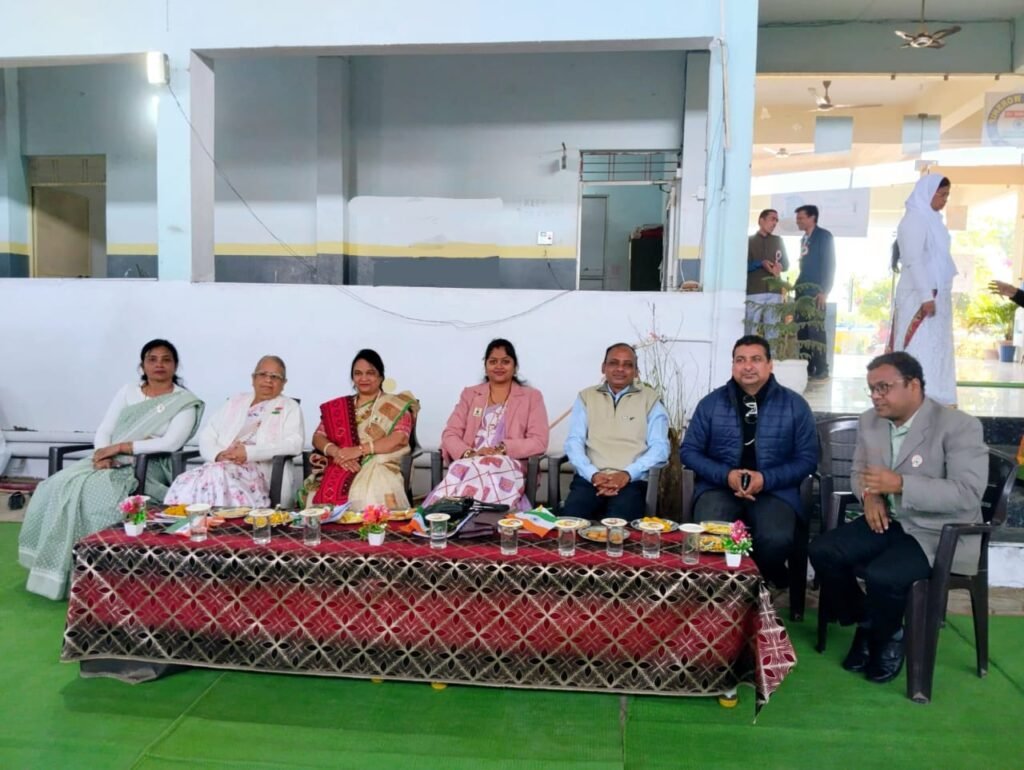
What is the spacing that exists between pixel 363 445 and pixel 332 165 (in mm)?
3940

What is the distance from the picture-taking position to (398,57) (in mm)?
7000

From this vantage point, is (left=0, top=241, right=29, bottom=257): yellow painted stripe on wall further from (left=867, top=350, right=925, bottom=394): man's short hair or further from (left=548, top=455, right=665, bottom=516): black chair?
(left=867, top=350, right=925, bottom=394): man's short hair

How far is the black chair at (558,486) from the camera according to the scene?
11.4ft

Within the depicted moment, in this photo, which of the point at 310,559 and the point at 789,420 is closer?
the point at 310,559

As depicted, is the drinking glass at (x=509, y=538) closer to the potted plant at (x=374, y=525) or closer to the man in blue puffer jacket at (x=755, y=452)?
the potted plant at (x=374, y=525)

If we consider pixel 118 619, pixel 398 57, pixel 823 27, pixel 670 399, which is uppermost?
pixel 823 27

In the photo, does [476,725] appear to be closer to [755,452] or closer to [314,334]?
[755,452]

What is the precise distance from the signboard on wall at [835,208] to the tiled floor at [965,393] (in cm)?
154

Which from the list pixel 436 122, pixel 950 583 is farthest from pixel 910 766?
pixel 436 122

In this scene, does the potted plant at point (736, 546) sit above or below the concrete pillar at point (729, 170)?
below

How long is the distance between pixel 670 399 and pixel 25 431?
4.13m

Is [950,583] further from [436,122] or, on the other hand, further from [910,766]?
[436,122]

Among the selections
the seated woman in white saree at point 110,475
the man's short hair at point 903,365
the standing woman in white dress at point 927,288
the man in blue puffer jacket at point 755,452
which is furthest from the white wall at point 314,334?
the man's short hair at point 903,365

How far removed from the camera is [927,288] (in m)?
4.86
